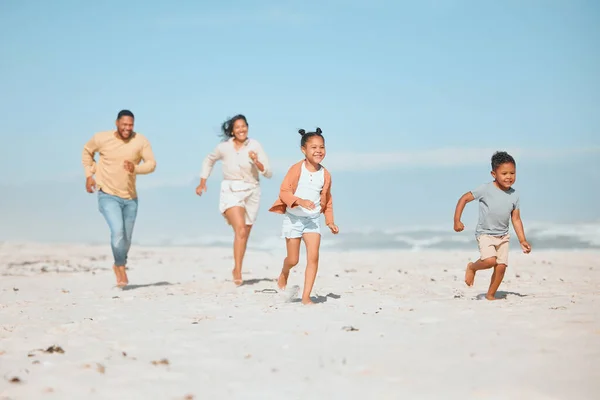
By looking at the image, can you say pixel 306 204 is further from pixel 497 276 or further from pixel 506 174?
pixel 497 276

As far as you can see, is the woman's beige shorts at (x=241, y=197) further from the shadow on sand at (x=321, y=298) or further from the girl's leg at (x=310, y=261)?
the girl's leg at (x=310, y=261)

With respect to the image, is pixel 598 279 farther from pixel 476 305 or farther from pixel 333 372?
pixel 333 372

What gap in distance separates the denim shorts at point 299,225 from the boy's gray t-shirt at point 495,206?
1941 mm

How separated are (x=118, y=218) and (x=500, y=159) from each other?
232 inches

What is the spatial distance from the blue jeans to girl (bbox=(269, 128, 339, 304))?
3.78 meters

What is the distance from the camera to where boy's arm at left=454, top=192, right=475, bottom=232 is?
27.5 feet

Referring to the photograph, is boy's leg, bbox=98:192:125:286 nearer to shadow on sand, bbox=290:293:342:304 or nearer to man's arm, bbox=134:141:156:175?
man's arm, bbox=134:141:156:175

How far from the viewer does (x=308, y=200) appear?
816cm

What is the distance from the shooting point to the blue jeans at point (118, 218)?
11242 mm

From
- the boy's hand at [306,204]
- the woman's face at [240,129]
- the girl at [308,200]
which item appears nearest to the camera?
the boy's hand at [306,204]

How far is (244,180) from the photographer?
1127cm

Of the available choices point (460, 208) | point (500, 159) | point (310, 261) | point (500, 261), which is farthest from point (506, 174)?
point (310, 261)

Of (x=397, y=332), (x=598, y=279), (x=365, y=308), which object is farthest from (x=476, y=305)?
(x=598, y=279)

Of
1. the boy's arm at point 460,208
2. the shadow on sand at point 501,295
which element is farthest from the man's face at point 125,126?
the shadow on sand at point 501,295
